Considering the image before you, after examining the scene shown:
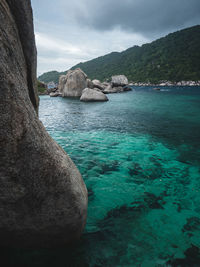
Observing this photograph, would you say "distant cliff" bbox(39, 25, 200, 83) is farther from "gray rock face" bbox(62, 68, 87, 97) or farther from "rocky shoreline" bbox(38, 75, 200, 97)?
"gray rock face" bbox(62, 68, 87, 97)

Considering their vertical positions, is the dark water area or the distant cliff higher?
the distant cliff

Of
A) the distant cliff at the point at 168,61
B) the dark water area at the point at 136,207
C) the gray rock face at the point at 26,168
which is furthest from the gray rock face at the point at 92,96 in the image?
the distant cliff at the point at 168,61

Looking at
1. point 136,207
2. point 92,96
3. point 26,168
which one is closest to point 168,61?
point 92,96

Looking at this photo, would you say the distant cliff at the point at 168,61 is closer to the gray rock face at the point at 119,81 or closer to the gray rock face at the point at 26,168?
the gray rock face at the point at 119,81

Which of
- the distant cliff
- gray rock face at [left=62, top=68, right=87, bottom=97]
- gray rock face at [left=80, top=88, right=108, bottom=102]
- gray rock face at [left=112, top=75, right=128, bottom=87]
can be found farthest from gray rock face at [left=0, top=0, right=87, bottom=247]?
the distant cliff

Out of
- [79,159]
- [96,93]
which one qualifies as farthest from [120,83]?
[79,159]

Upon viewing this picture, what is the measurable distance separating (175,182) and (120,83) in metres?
64.6

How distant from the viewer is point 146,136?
11.0 m

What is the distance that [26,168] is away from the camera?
2.35 m

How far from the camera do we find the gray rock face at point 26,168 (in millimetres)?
2104

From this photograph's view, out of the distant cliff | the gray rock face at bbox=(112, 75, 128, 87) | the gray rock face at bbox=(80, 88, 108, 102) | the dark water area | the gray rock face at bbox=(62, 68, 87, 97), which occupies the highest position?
the distant cliff

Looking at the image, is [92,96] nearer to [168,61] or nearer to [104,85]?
[104,85]

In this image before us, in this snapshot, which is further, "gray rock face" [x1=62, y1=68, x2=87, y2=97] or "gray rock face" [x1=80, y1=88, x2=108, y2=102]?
"gray rock face" [x1=62, y1=68, x2=87, y2=97]

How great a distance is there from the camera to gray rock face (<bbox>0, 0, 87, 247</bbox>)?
2104 mm
